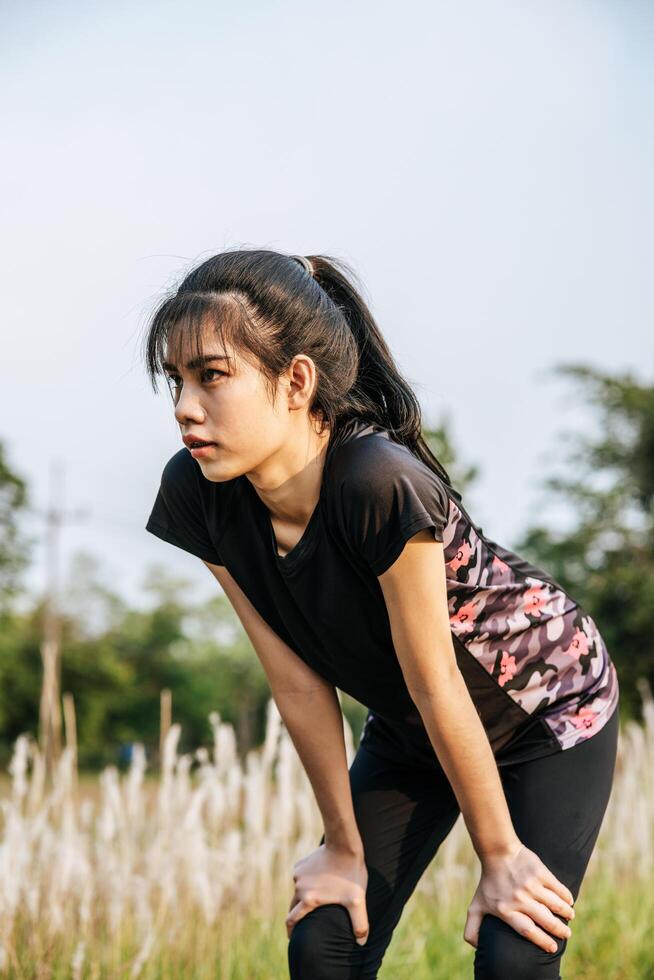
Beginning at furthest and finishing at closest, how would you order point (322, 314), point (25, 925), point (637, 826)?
point (637, 826) < point (25, 925) < point (322, 314)

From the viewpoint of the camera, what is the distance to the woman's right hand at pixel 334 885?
84.8 inches

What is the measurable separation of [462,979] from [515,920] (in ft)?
6.47

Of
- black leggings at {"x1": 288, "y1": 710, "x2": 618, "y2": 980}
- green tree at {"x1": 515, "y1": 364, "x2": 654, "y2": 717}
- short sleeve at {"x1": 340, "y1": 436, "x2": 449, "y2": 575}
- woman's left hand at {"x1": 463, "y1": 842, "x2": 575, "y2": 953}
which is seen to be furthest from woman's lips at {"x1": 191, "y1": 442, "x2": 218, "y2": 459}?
green tree at {"x1": 515, "y1": 364, "x2": 654, "y2": 717}

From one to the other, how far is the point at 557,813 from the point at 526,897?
0.63 ft

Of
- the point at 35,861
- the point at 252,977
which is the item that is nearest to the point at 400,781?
the point at 252,977

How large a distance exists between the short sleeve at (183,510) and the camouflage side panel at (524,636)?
0.53 meters

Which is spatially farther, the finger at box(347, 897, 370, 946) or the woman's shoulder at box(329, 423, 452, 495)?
the finger at box(347, 897, 370, 946)

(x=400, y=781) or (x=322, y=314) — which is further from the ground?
(x=322, y=314)

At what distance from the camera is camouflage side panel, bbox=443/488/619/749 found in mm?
2037

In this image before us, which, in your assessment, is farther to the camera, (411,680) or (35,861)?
(35,861)

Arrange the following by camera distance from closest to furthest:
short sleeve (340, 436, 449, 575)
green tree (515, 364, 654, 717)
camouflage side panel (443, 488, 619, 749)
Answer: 1. short sleeve (340, 436, 449, 575)
2. camouflage side panel (443, 488, 619, 749)
3. green tree (515, 364, 654, 717)

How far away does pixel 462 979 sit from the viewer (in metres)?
3.62

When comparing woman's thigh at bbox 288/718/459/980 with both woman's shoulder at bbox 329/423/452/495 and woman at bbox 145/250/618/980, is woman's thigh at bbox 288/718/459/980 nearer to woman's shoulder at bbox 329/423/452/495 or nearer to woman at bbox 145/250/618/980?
woman at bbox 145/250/618/980

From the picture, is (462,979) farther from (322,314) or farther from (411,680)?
(322,314)
